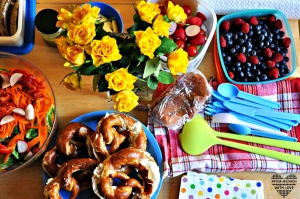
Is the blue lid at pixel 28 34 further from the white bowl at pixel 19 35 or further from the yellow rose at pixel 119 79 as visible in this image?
the yellow rose at pixel 119 79

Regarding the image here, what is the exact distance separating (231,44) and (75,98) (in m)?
0.48

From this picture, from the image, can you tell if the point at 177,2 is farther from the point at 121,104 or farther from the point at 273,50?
the point at 121,104

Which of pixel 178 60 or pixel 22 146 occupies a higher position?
pixel 178 60

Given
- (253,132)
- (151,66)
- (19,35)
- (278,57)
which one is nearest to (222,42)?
(278,57)

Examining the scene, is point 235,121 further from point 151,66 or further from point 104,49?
point 104,49

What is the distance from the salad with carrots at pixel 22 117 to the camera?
0.87m

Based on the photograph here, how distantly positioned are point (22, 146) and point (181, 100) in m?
0.44

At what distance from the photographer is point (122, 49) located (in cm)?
74

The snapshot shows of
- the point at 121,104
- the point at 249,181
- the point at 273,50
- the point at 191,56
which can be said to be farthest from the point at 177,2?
the point at 249,181

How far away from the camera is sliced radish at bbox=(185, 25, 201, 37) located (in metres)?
0.99

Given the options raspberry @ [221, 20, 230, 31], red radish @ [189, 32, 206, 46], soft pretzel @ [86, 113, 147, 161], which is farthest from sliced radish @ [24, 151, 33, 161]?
raspberry @ [221, 20, 230, 31]

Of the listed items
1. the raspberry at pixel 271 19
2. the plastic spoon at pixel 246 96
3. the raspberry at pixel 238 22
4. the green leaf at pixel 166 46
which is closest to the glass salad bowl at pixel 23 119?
the green leaf at pixel 166 46

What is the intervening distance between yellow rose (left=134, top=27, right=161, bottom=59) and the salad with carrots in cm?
36

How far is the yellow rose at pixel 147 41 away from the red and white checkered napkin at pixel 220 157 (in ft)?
1.16
